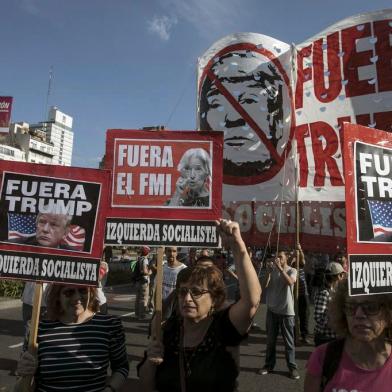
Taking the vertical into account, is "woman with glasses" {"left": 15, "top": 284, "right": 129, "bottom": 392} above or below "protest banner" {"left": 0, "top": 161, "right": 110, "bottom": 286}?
below

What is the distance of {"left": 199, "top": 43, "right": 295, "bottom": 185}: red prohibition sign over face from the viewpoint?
713 centimetres

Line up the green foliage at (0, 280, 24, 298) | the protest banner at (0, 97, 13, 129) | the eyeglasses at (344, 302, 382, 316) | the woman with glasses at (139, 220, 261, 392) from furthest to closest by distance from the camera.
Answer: the protest banner at (0, 97, 13, 129), the green foliage at (0, 280, 24, 298), the eyeglasses at (344, 302, 382, 316), the woman with glasses at (139, 220, 261, 392)

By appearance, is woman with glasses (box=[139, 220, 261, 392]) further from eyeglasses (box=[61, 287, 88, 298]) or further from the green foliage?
the green foliage

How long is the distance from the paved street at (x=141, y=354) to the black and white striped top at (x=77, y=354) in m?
3.09

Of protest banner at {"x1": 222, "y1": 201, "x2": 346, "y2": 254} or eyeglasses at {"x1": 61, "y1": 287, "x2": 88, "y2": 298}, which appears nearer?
eyeglasses at {"x1": 61, "y1": 287, "x2": 88, "y2": 298}

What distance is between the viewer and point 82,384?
2600mm

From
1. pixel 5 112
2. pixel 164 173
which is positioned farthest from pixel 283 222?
pixel 5 112

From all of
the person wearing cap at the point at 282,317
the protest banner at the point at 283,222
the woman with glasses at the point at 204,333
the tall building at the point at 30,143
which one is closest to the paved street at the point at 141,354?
the person wearing cap at the point at 282,317

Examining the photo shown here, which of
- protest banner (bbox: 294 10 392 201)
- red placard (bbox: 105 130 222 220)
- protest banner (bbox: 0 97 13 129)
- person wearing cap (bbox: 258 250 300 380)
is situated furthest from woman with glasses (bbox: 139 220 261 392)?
protest banner (bbox: 0 97 13 129)

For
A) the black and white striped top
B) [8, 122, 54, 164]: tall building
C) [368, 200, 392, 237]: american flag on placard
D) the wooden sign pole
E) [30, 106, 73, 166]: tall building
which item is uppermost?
[30, 106, 73, 166]: tall building

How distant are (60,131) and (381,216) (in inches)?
6907

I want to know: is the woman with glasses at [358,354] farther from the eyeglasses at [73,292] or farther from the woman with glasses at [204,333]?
the eyeglasses at [73,292]

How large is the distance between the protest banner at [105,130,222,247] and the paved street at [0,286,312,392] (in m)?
3.08

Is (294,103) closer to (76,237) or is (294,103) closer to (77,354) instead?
(76,237)
